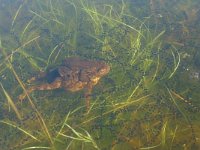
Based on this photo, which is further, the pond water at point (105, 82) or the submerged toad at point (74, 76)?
the submerged toad at point (74, 76)

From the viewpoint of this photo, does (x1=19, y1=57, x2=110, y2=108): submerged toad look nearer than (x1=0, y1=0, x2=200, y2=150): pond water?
No

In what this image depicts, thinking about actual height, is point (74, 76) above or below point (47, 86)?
above

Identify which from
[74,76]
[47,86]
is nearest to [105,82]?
[74,76]

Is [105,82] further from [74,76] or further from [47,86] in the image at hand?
[47,86]

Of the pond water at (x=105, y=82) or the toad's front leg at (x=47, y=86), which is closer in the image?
the pond water at (x=105, y=82)
